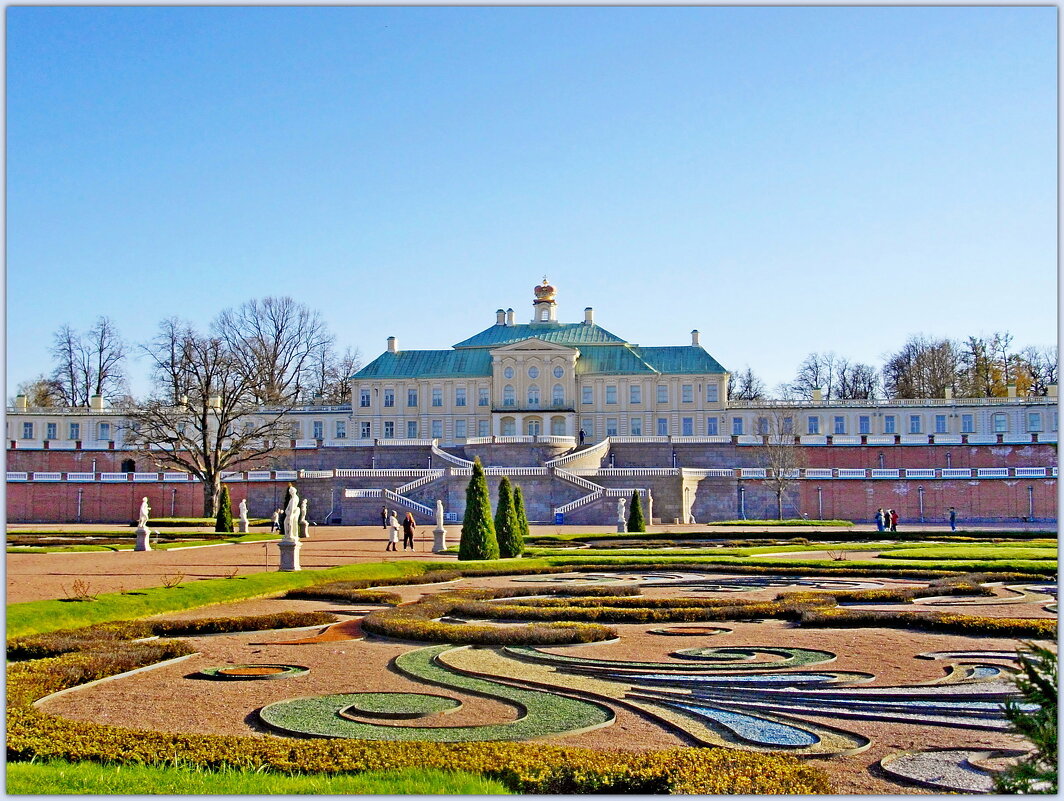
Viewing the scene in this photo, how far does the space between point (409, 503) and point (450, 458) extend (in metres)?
8.78

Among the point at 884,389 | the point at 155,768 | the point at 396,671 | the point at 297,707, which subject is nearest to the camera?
the point at 155,768

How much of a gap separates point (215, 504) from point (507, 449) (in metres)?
15.9

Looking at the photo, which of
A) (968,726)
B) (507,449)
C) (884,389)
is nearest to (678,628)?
(968,726)

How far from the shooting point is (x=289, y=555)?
2258cm

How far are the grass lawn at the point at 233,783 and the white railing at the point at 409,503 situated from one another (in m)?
43.6

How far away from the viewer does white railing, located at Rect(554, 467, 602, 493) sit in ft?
171

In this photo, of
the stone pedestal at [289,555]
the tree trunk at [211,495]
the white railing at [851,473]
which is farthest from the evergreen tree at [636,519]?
the tree trunk at [211,495]

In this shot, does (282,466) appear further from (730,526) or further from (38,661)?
(38,661)

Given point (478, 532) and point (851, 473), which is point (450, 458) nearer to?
point (851, 473)

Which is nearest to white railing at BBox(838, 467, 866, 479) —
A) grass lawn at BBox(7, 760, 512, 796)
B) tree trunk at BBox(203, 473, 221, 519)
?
tree trunk at BBox(203, 473, 221, 519)

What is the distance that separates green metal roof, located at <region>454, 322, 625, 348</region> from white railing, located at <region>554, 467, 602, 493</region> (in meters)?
24.0

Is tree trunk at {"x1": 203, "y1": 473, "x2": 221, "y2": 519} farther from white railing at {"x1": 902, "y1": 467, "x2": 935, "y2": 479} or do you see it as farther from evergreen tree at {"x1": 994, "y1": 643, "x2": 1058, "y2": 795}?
evergreen tree at {"x1": 994, "y1": 643, "x2": 1058, "y2": 795}

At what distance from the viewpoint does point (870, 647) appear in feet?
41.8

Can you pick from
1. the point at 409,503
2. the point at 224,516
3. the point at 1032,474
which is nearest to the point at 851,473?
→ the point at 1032,474
